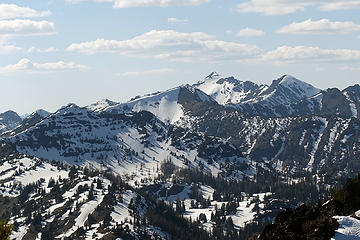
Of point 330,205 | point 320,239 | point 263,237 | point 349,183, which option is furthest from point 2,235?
point 349,183

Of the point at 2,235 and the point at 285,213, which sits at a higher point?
the point at 2,235

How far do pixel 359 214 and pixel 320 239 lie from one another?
22.0 m

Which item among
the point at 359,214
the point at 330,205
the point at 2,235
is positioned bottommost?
the point at 330,205

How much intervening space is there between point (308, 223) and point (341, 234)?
6.49 metres

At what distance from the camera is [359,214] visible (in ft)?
290

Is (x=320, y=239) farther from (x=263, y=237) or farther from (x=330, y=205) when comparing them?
(x=330, y=205)

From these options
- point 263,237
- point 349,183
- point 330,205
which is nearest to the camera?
point 263,237

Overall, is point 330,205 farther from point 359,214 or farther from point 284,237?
point 284,237

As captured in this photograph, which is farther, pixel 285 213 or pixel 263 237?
pixel 285 213

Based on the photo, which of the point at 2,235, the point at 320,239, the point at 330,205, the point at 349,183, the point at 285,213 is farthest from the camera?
the point at 349,183

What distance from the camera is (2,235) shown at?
48406 millimetres

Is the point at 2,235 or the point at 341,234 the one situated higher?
the point at 2,235

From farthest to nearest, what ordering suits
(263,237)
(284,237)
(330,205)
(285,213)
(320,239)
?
(330,205)
(285,213)
(263,237)
(284,237)
(320,239)

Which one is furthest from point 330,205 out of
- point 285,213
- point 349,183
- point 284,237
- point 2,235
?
point 2,235
